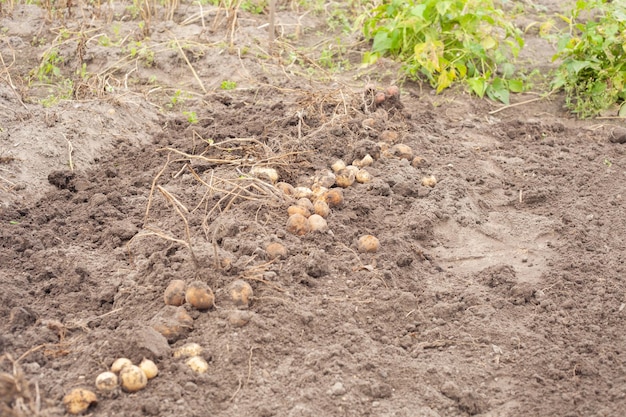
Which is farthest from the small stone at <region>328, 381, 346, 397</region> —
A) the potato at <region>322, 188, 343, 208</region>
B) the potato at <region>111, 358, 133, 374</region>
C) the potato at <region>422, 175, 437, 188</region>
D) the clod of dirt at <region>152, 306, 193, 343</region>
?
the potato at <region>422, 175, 437, 188</region>

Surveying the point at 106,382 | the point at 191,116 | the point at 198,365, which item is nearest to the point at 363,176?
the point at 191,116

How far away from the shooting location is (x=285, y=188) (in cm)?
372

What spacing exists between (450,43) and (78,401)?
147 inches

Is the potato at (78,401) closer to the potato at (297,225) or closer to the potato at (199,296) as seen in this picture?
the potato at (199,296)

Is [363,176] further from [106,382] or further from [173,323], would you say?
[106,382]

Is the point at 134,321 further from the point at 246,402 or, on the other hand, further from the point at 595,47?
the point at 595,47

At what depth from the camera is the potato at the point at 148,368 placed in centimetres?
261

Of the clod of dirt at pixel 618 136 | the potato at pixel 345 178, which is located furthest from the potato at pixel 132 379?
the clod of dirt at pixel 618 136

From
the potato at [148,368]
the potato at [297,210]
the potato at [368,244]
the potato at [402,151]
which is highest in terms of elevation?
the potato at [148,368]

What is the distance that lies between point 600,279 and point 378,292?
955 millimetres

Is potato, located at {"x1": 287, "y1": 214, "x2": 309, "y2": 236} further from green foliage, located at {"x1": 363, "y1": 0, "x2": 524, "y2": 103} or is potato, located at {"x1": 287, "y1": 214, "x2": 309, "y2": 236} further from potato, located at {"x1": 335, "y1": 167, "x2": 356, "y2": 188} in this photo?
green foliage, located at {"x1": 363, "y1": 0, "x2": 524, "y2": 103}

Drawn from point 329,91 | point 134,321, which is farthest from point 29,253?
point 329,91

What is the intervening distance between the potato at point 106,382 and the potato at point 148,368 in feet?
0.33

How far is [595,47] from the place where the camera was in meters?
5.07
